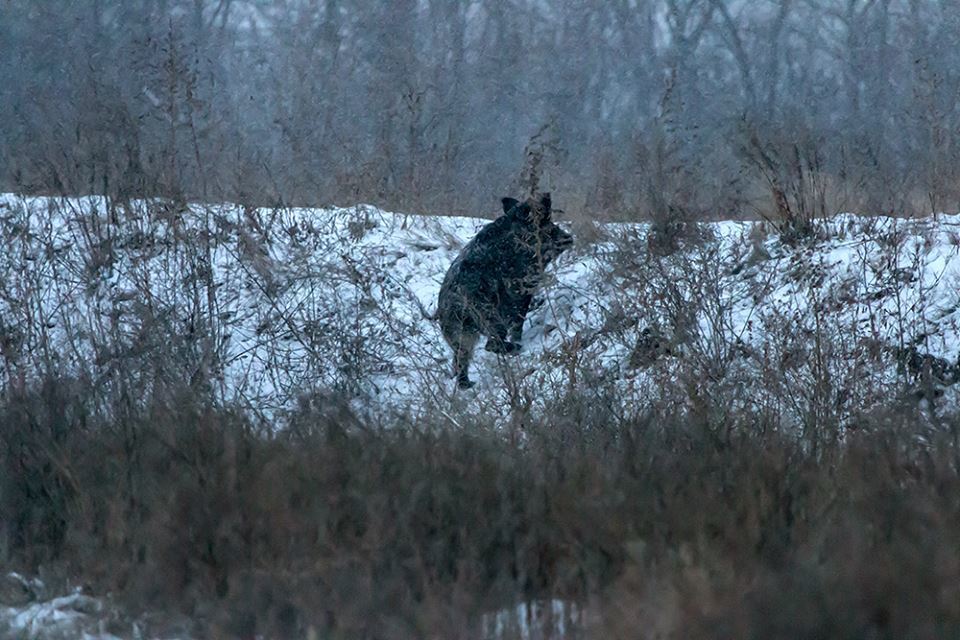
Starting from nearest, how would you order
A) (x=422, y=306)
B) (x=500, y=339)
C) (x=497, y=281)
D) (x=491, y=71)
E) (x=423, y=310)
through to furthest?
(x=500, y=339), (x=497, y=281), (x=423, y=310), (x=422, y=306), (x=491, y=71)

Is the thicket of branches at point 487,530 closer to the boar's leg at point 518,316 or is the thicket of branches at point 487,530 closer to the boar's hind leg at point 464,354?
the boar's hind leg at point 464,354

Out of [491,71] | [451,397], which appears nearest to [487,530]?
[451,397]

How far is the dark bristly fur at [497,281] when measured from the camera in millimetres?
10555

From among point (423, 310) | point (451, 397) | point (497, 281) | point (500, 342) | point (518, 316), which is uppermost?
point (423, 310)

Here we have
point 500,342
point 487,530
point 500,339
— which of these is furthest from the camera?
point 500,339

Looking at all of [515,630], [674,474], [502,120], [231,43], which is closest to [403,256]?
[674,474]

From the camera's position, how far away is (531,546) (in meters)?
4.80

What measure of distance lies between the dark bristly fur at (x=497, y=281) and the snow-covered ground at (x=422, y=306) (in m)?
0.26

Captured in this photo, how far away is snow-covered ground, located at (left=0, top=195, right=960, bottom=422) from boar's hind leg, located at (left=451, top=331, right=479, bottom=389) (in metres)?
0.15

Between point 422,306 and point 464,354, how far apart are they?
2.32 m

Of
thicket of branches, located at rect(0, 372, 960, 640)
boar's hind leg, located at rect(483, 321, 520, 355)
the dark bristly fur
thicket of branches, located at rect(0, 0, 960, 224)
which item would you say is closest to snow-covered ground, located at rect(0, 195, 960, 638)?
boar's hind leg, located at rect(483, 321, 520, 355)

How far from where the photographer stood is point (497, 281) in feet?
36.3

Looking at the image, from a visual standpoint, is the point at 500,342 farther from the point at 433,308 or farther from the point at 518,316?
the point at 433,308

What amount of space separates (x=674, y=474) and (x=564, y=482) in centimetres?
51
